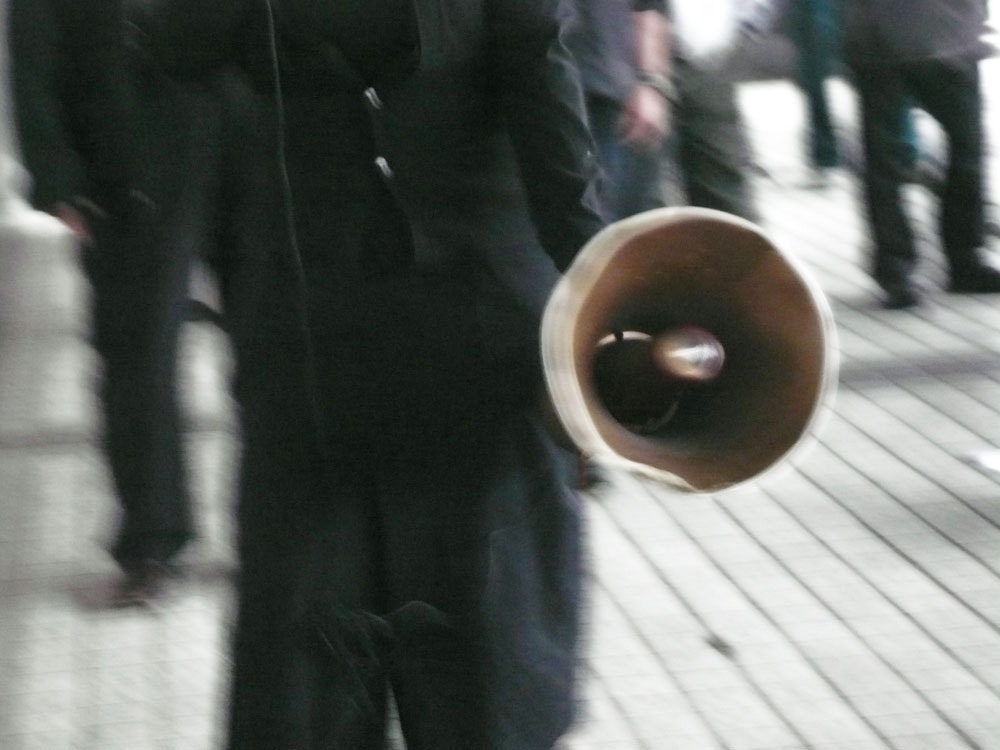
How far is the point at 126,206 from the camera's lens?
3611mm

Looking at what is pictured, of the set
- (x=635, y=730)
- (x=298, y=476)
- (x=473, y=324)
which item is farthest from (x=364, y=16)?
(x=635, y=730)

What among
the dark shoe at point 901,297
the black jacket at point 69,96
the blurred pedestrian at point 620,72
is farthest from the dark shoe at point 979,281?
the black jacket at point 69,96

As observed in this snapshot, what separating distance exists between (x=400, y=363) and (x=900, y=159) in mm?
4518

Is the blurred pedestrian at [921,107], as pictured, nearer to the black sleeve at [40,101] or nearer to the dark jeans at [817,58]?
the dark jeans at [817,58]

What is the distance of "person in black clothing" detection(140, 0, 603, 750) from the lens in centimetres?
203

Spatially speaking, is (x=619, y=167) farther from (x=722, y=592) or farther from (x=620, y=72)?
(x=722, y=592)

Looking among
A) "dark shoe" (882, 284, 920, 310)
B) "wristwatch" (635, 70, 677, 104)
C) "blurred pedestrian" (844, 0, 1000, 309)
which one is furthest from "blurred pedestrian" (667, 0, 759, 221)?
"dark shoe" (882, 284, 920, 310)

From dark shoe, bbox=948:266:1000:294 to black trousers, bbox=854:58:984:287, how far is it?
0.11 feet

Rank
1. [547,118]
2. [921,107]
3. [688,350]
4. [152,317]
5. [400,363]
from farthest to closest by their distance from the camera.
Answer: [921,107] → [152,317] → [400,363] → [547,118] → [688,350]

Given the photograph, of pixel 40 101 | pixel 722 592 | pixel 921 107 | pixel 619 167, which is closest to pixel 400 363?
pixel 40 101

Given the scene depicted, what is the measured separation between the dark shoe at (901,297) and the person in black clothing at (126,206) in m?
3.35

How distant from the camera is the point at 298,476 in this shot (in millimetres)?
2213

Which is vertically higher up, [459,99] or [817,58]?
[459,99]

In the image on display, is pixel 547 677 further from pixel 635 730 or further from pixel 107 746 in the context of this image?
pixel 107 746
